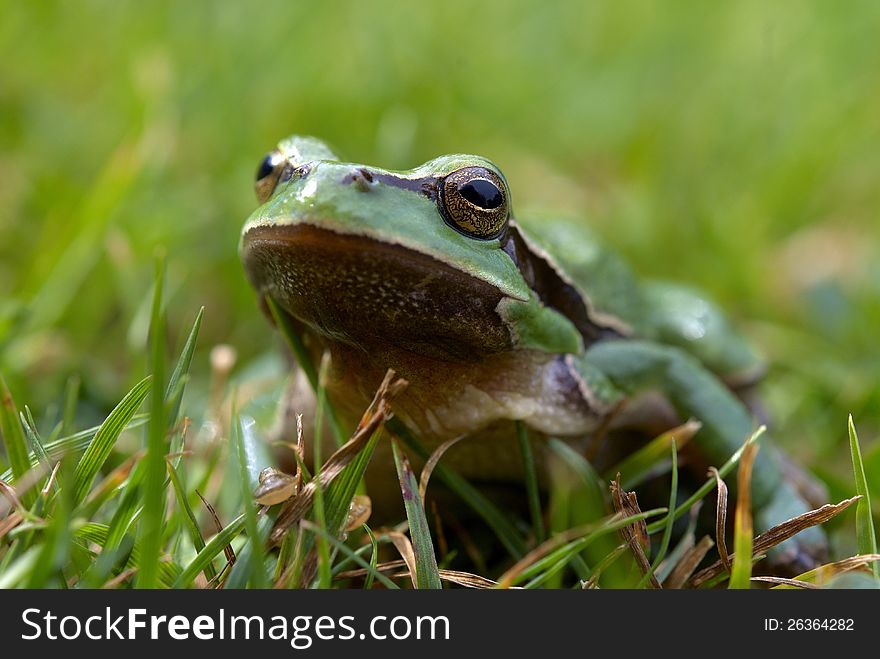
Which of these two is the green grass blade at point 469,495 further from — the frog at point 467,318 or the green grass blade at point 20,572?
the green grass blade at point 20,572

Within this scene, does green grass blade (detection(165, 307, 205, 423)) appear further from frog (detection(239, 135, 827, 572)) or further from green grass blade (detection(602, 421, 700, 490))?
green grass blade (detection(602, 421, 700, 490))

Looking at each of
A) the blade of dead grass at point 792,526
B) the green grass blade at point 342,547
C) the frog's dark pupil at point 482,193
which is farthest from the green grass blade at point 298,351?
the blade of dead grass at point 792,526

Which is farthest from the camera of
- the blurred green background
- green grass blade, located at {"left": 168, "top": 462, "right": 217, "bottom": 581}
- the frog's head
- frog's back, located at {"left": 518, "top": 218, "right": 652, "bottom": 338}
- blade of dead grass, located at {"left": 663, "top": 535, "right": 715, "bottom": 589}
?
the blurred green background

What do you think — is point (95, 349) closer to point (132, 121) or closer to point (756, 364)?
point (132, 121)

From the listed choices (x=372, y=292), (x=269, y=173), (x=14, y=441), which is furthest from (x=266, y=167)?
(x=14, y=441)

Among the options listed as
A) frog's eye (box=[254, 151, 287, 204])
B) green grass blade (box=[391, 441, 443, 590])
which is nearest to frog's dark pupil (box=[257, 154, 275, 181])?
frog's eye (box=[254, 151, 287, 204])

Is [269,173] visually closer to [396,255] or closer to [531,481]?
[396,255]

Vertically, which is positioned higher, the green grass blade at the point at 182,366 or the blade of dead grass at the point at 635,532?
the green grass blade at the point at 182,366
